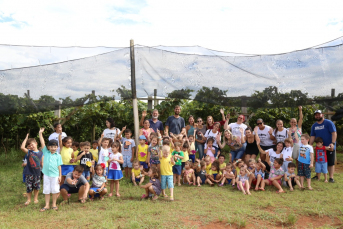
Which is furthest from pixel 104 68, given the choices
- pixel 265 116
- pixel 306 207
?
pixel 265 116

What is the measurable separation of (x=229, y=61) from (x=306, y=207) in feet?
10.3

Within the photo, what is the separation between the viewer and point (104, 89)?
20.4 feet

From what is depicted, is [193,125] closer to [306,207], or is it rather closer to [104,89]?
[104,89]

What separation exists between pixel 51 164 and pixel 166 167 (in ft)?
6.16

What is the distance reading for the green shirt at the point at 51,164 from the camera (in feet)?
15.3

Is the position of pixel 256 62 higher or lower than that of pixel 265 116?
higher

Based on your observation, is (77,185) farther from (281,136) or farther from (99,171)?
(281,136)

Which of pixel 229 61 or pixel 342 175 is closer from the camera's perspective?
pixel 229 61

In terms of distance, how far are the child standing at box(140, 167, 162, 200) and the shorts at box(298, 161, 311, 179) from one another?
2911mm

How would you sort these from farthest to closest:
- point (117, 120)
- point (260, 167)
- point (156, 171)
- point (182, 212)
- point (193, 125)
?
point (117, 120)
point (193, 125)
point (260, 167)
point (156, 171)
point (182, 212)

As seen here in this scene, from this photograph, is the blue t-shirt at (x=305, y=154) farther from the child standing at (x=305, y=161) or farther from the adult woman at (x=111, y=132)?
the adult woman at (x=111, y=132)

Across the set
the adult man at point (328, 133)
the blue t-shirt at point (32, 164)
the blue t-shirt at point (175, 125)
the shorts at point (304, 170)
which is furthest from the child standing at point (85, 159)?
the adult man at point (328, 133)

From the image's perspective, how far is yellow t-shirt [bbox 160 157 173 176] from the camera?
5137 mm

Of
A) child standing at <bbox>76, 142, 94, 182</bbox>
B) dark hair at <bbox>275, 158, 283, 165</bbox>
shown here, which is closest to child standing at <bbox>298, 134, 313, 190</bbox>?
dark hair at <bbox>275, 158, 283, 165</bbox>
